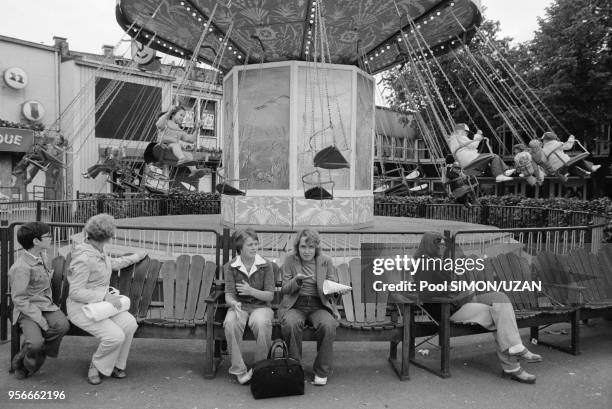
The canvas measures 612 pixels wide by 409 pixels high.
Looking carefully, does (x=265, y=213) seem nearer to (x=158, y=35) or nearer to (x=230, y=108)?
(x=230, y=108)

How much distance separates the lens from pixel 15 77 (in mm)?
23781

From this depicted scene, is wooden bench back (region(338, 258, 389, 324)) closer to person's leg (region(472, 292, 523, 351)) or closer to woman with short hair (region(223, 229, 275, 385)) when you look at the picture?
woman with short hair (region(223, 229, 275, 385))

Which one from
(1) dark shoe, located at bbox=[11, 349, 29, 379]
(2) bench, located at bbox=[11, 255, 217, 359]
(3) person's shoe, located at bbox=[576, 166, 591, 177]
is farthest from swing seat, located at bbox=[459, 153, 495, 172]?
(1) dark shoe, located at bbox=[11, 349, 29, 379]

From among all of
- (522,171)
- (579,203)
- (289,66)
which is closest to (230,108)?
(289,66)

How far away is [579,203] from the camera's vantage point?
15969 mm

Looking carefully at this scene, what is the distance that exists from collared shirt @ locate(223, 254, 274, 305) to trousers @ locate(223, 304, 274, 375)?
0.56ft

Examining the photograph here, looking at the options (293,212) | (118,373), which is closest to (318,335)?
(118,373)

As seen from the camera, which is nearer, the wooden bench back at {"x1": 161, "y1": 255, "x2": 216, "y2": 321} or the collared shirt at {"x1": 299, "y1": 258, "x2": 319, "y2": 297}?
the collared shirt at {"x1": 299, "y1": 258, "x2": 319, "y2": 297}

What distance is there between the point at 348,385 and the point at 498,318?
1.46 m

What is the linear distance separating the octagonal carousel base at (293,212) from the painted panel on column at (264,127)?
0.32 metres

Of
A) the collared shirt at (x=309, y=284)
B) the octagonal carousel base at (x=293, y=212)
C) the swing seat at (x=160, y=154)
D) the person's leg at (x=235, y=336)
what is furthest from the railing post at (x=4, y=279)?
the octagonal carousel base at (x=293, y=212)

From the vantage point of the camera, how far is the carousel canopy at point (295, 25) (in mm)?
8945

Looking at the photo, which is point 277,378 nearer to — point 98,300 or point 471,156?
point 98,300

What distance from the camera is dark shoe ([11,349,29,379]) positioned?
171 inches
